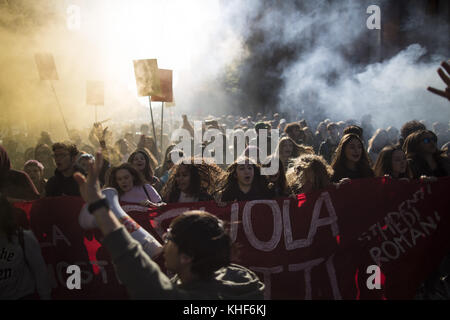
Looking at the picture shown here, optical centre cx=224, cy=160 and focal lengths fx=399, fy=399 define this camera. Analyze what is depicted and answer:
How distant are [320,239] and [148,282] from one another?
6.51 ft

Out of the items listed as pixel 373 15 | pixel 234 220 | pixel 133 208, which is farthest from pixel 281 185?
pixel 373 15

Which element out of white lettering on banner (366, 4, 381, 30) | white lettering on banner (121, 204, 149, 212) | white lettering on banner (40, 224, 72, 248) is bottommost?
white lettering on banner (40, 224, 72, 248)

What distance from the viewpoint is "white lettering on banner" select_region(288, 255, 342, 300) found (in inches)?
119

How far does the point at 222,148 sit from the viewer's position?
20.2 ft

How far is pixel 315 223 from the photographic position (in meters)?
3.17

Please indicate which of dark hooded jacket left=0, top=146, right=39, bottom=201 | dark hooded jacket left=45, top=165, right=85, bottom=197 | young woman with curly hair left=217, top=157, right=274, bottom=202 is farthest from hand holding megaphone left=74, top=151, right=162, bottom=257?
dark hooded jacket left=45, top=165, right=85, bottom=197

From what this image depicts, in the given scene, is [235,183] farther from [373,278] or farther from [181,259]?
[181,259]

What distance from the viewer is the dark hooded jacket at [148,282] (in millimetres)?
1429

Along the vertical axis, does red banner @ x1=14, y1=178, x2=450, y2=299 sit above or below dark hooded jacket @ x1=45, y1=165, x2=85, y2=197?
below

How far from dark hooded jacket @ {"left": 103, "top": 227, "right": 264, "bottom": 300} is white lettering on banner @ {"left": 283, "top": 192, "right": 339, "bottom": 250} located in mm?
1551

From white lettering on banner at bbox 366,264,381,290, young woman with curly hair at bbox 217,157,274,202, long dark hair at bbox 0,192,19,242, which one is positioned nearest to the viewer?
long dark hair at bbox 0,192,19,242

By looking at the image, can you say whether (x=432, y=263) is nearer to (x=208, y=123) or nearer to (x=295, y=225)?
(x=295, y=225)

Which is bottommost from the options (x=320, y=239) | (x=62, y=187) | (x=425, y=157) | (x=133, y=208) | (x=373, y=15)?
(x=320, y=239)

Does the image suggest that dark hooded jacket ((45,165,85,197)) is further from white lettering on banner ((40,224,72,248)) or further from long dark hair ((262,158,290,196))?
long dark hair ((262,158,290,196))
